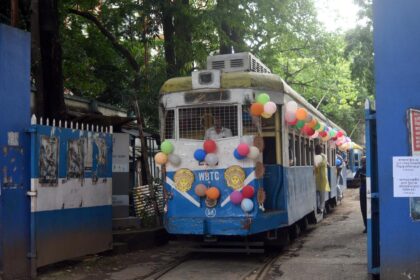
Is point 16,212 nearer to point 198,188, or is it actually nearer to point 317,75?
point 198,188

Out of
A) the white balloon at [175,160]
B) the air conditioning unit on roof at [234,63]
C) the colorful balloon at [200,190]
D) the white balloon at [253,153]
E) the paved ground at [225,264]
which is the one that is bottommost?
the paved ground at [225,264]

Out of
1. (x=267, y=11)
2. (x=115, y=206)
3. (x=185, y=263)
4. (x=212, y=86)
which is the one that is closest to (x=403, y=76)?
(x=212, y=86)

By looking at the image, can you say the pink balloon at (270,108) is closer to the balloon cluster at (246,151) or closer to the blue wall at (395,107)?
the balloon cluster at (246,151)

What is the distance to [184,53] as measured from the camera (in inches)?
555

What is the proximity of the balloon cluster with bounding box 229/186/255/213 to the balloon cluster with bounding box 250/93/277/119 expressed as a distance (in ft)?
4.04

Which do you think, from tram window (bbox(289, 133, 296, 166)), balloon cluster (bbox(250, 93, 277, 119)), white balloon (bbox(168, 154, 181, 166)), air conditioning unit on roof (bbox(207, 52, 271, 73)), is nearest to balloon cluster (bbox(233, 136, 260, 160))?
balloon cluster (bbox(250, 93, 277, 119))

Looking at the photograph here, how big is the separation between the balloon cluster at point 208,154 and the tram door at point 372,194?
279cm

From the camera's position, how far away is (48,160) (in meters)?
7.95

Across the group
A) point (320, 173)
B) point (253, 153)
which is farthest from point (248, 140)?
point (320, 173)

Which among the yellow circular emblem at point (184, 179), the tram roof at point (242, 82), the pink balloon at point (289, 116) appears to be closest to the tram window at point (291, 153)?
the pink balloon at point (289, 116)

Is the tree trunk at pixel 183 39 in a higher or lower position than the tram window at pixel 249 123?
higher

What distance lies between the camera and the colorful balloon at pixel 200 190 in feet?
28.7

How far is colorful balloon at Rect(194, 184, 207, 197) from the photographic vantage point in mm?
8750

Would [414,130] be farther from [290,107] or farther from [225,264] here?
[225,264]
